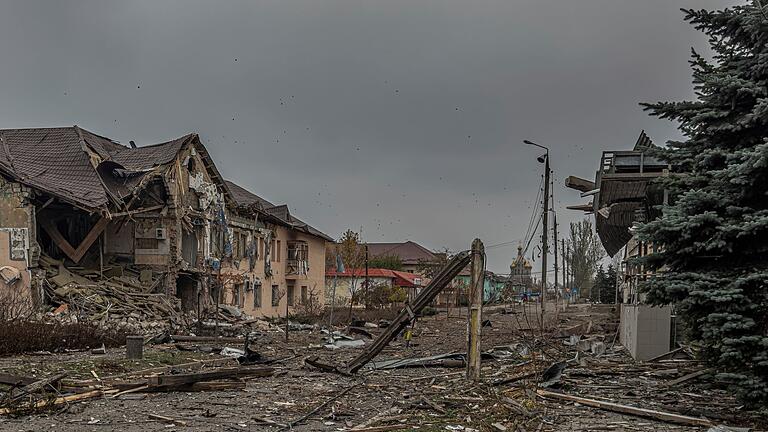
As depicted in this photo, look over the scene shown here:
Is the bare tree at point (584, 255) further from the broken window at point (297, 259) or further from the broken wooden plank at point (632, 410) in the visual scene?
the broken wooden plank at point (632, 410)

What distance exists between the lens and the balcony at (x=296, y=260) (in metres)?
47.9

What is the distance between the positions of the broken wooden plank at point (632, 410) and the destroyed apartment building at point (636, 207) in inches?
85.2

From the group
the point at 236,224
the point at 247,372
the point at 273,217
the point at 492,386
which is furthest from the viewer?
the point at 273,217

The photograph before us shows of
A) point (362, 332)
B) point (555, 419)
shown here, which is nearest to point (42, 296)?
point (362, 332)

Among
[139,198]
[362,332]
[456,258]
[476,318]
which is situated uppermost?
[139,198]

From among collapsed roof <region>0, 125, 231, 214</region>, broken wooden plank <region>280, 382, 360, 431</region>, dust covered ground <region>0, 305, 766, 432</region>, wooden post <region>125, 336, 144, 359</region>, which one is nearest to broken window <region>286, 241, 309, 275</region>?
collapsed roof <region>0, 125, 231, 214</region>

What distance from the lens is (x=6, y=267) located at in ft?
83.1

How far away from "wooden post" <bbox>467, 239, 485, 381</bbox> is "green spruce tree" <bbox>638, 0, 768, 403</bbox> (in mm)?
4284

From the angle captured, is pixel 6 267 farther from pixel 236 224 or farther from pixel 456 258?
pixel 456 258

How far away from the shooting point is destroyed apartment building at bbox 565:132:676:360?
49.5 feet

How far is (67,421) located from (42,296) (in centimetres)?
1790

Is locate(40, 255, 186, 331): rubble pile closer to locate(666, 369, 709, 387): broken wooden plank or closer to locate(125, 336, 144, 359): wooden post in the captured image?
locate(125, 336, 144, 359): wooden post

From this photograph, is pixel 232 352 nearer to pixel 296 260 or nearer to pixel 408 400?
pixel 408 400

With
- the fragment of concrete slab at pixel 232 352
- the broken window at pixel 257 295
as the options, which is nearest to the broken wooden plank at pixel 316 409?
the fragment of concrete slab at pixel 232 352
